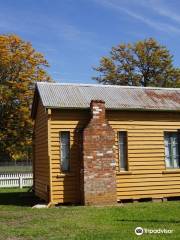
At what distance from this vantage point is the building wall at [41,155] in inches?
765

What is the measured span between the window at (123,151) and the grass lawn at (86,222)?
2487mm

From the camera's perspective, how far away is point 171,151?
20484 mm

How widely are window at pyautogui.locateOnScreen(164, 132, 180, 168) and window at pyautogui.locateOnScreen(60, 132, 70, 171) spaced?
181 inches

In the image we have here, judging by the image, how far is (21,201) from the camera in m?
20.9

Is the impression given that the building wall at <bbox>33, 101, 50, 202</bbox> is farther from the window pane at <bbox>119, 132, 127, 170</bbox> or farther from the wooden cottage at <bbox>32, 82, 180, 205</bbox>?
the window pane at <bbox>119, 132, 127, 170</bbox>

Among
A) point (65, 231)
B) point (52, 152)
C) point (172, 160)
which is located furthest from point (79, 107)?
point (65, 231)

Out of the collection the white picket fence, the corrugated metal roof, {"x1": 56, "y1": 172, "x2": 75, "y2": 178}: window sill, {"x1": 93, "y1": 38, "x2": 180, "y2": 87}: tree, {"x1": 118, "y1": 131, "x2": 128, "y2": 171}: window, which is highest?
{"x1": 93, "y1": 38, "x2": 180, "y2": 87}: tree

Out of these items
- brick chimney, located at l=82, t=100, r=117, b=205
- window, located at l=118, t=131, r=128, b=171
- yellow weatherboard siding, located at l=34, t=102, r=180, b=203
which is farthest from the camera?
window, located at l=118, t=131, r=128, b=171

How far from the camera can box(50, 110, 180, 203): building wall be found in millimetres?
18562

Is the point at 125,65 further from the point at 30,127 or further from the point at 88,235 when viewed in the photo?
the point at 88,235

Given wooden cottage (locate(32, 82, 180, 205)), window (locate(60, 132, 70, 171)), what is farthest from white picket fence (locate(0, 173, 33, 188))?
window (locate(60, 132, 70, 171))
